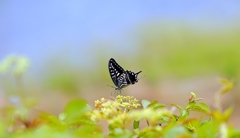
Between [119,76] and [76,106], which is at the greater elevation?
[119,76]

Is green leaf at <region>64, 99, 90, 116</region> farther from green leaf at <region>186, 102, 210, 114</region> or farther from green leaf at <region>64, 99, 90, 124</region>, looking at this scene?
green leaf at <region>186, 102, 210, 114</region>

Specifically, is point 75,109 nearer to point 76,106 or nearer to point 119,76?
point 76,106

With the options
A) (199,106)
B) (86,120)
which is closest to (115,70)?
(199,106)

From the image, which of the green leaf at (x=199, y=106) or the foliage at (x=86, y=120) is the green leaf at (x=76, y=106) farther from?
the green leaf at (x=199, y=106)

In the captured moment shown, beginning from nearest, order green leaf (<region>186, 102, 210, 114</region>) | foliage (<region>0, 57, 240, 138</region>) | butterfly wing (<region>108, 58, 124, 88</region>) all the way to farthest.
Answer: foliage (<region>0, 57, 240, 138</region>), green leaf (<region>186, 102, 210, 114</region>), butterfly wing (<region>108, 58, 124, 88</region>)

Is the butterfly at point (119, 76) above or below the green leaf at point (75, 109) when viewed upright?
above

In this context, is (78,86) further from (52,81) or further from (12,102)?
(12,102)

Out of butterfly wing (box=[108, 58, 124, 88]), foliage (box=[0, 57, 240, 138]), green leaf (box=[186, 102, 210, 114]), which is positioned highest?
butterfly wing (box=[108, 58, 124, 88])

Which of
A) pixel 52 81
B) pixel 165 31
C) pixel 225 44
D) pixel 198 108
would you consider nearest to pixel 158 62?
pixel 165 31

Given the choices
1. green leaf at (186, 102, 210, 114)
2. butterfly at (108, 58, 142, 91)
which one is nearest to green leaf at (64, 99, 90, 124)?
green leaf at (186, 102, 210, 114)

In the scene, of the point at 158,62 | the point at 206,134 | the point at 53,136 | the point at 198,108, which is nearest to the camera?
the point at 53,136

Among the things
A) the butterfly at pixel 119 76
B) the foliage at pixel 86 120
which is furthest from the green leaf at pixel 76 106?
the butterfly at pixel 119 76
